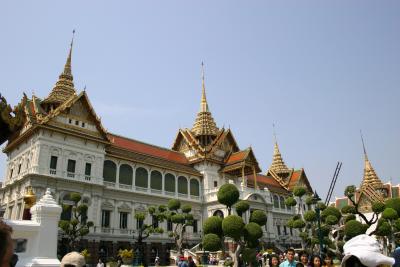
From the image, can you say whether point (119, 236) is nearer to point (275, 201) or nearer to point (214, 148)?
point (214, 148)

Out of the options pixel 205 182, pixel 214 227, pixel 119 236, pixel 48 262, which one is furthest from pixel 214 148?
pixel 48 262

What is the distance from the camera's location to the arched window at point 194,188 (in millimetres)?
41781

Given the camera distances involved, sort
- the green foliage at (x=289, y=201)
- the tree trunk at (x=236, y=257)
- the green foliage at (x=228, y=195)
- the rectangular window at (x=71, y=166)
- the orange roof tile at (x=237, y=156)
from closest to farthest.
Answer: the tree trunk at (x=236, y=257) → the green foliage at (x=228, y=195) → the rectangular window at (x=71, y=166) → the green foliage at (x=289, y=201) → the orange roof tile at (x=237, y=156)

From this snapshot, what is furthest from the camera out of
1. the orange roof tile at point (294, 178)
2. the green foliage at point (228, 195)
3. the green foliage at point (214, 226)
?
the orange roof tile at point (294, 178)

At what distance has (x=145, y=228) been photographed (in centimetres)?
3184

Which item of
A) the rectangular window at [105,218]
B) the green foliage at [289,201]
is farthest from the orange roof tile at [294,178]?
the rectangular window at [105,218]

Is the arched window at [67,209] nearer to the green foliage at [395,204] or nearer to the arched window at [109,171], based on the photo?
the arched window at [109,171]

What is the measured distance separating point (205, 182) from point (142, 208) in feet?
31.1

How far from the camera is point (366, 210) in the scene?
55500 millimetres

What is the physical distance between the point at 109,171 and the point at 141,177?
3.76 meters

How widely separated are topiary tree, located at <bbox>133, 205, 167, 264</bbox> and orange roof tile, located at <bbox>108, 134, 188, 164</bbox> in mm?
7521

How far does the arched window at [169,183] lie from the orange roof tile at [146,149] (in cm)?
272

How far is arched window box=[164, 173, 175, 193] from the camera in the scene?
39188 mm

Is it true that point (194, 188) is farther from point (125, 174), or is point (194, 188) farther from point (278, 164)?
point (278, 164)
